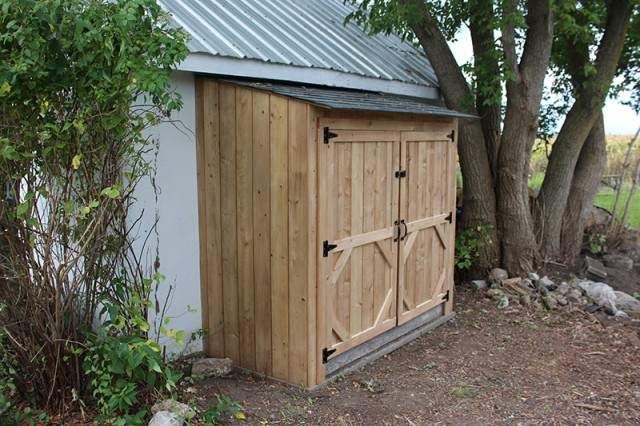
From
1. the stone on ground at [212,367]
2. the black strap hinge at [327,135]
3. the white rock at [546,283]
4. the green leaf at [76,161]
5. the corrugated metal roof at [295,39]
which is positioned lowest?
the stone on ground at [212,367]

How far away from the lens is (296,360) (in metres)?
4.73

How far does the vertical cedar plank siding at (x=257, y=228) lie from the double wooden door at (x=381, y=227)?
8.3 inches

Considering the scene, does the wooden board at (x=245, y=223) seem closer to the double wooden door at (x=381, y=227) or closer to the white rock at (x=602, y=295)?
the double wooden door at (x=381, y=227)

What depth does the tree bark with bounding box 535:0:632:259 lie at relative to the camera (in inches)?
324

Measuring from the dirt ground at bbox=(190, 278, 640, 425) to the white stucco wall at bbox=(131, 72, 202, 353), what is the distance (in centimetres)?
75

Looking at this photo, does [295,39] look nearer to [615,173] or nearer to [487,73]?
[487,73]

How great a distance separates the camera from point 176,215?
4.98 meters

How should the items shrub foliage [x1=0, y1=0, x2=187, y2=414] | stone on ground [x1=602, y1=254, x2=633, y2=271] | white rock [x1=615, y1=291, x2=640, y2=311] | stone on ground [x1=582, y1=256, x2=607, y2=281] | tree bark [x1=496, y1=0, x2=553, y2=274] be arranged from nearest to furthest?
shrub foliage [x1=0, y1=0, x2=187, y2=414] → white rock [x1=615, y1=291, x2=640, y2=311] → tree bark [x1=496, y1=0, x2=553, y2=274] → stone on ground [x1=582, y1=256, x2=607, y2=281] → stone on ground [x1=602, y1=254, x2=633, y2=271]

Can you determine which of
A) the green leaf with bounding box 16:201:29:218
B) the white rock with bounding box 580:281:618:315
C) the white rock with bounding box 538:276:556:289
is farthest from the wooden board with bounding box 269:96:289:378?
the white rock with bounding box 580:281:618:315

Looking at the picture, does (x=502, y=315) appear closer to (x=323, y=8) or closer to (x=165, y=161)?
(x=165, y=161)

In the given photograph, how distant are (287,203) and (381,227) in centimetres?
124

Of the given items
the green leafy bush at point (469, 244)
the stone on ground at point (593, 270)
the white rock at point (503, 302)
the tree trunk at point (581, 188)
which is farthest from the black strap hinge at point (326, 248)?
the tree trunk at point (581, 188)

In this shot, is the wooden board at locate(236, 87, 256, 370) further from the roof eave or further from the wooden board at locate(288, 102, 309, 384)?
the wooden board at locate(288, 102, 309, 384)

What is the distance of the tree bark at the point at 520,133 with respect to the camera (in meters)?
7.38
